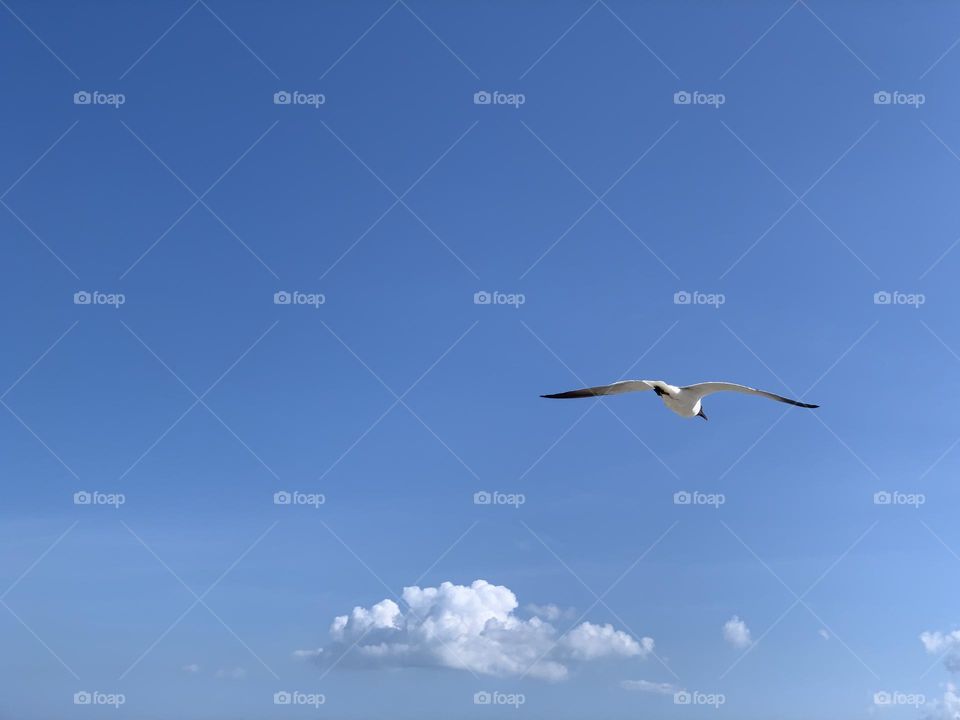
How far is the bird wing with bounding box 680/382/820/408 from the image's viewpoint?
3522 cm

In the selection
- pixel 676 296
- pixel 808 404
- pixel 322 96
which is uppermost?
pixel 322 96

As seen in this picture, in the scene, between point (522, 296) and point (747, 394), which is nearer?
point (747, 394)

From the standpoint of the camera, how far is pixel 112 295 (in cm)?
4112

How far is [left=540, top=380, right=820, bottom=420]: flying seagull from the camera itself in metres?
34.8

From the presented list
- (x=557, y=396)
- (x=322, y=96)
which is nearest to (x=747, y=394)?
(x=557, y=396)

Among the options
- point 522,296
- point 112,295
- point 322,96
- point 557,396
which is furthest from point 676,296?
point 112,295

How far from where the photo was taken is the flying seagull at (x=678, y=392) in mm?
34844

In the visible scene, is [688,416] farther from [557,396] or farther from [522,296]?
[522,296]

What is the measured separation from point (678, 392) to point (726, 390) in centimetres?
147

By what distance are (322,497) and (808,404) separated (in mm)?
16875

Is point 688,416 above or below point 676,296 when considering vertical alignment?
below

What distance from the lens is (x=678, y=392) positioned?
36.0 m

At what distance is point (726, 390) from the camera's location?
35.5 metres

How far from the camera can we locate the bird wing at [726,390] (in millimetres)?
35219
